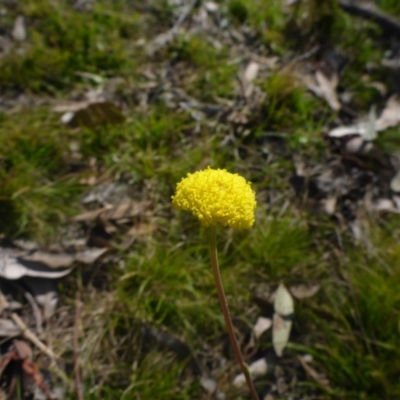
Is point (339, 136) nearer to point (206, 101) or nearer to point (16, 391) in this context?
point (206, 101)

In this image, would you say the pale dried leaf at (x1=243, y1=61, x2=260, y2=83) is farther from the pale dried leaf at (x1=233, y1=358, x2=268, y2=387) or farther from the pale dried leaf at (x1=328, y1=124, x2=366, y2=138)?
the pale dried leaf at (x1=233, y1=358, x2=268, y2=387)

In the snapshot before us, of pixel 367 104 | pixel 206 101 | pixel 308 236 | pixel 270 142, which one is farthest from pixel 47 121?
pixel 367 104

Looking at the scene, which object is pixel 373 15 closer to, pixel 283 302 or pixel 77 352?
pixel 283 302

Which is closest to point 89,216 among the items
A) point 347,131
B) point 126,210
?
point 126,210

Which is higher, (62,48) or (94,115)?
(62,48)

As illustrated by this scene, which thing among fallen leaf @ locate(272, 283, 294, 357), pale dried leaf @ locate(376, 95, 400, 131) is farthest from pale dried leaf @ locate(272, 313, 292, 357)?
pale dried leaf @ locate(376, 95, 400, 131)
